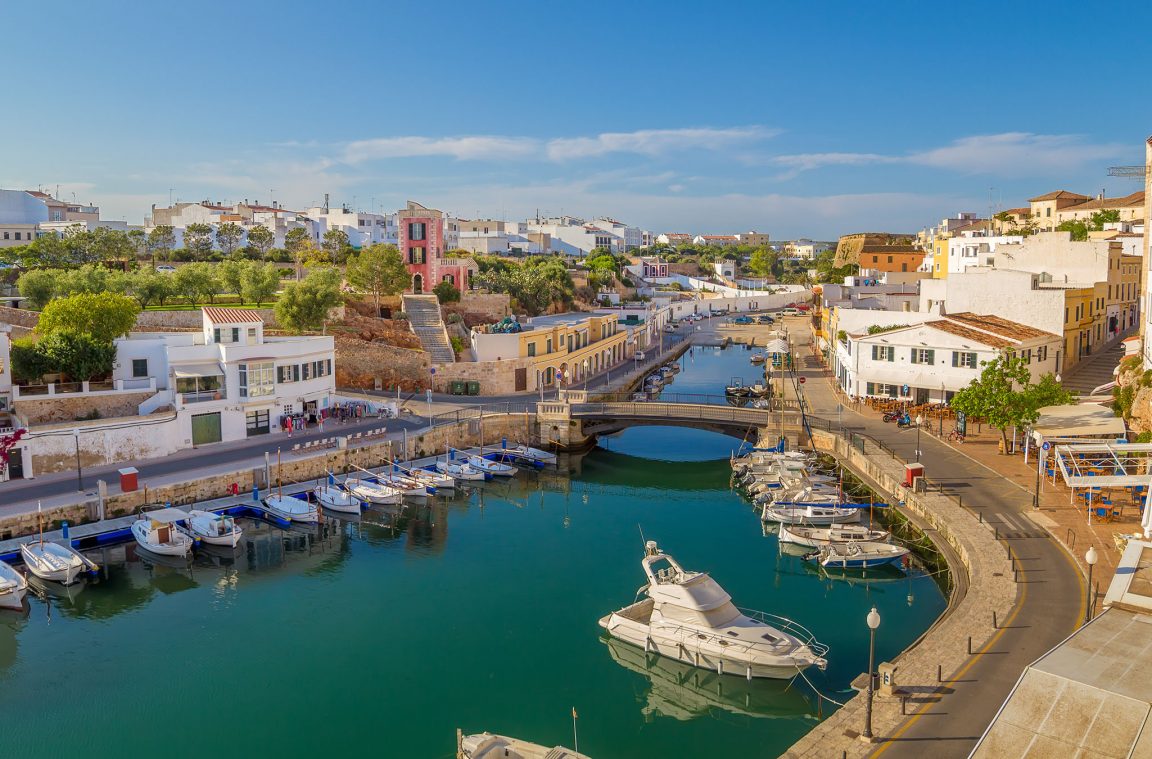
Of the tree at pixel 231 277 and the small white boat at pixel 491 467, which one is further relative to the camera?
the tree at pixel 231 277

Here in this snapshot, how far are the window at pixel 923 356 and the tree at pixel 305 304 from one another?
2980 centimetres

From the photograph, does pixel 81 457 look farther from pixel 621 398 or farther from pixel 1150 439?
pixel 1150 439

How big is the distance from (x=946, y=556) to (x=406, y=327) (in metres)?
36.3

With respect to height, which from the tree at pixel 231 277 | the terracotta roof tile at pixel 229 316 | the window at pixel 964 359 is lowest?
the window at pixel 964 359

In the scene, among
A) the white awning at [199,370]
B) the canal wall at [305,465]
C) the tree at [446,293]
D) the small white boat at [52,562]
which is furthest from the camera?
the tree at [446,293]

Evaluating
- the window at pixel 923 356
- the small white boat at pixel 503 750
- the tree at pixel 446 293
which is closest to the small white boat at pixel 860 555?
the small white boat at pixel 503 750

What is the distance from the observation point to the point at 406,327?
53500 millimetres

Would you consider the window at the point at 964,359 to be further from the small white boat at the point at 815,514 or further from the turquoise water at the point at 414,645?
the turquoise water at the point at 414,645

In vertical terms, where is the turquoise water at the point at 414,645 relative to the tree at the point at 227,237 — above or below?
below

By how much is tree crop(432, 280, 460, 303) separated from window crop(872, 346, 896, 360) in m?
28.6

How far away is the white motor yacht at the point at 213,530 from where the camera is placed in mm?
28556

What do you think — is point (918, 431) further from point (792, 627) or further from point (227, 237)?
point (227, 237)

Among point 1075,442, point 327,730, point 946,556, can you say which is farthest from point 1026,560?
point 327,730

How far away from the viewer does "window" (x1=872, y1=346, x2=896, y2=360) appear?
41.8 m
